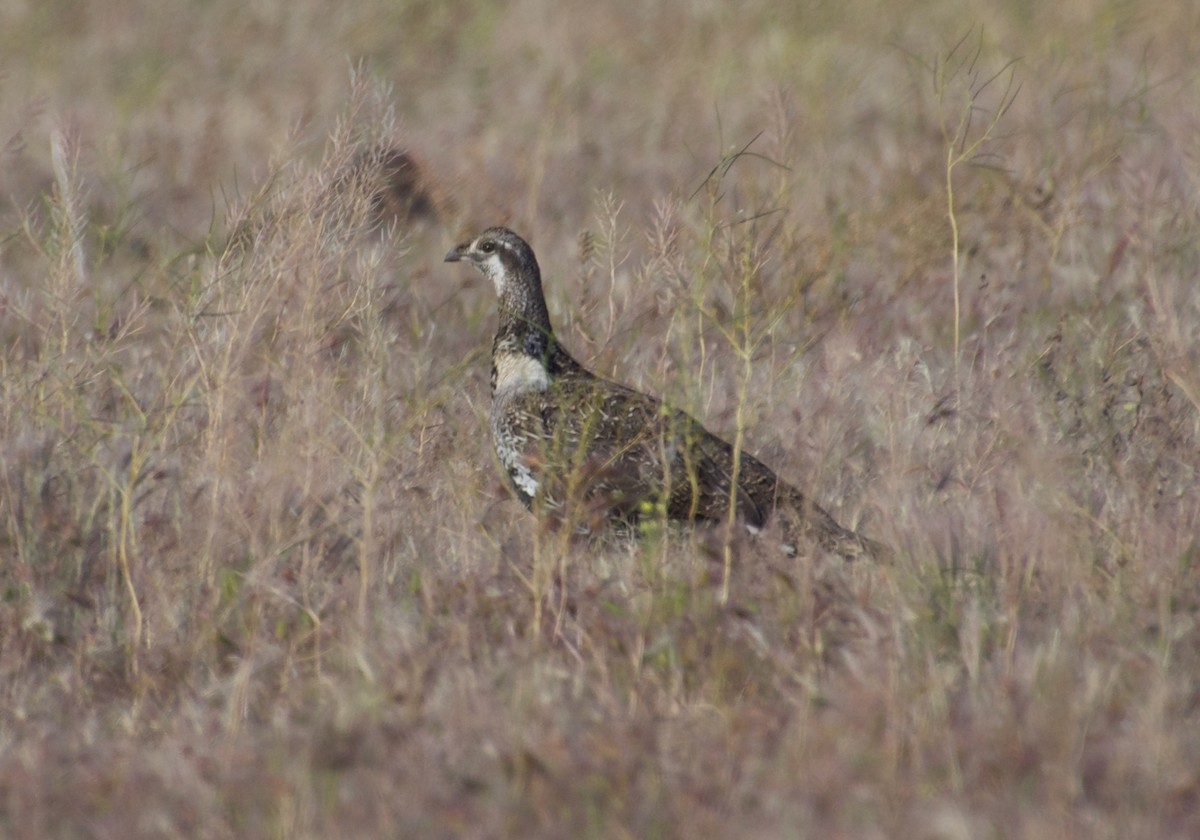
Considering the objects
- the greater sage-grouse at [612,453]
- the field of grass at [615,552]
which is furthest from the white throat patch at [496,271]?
the field of grass at [615,552]

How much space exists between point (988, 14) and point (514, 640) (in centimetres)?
1087

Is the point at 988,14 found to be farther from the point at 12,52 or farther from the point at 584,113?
the point at 12,52

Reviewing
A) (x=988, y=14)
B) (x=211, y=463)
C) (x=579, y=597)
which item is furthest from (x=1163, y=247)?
(x=988, y=14)

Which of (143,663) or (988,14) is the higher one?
(988,14)

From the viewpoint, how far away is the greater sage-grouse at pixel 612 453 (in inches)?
212

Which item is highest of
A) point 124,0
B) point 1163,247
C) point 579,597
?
point 124,0

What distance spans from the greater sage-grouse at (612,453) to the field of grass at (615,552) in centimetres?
14

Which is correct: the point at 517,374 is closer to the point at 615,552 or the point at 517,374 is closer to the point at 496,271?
the point at 496,271

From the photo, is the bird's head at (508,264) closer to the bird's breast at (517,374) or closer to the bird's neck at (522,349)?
the bird's neck at (522,349)

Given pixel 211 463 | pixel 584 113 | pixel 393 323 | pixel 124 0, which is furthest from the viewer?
pixel 124 0

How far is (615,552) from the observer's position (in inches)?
221

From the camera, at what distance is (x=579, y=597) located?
4.80 m

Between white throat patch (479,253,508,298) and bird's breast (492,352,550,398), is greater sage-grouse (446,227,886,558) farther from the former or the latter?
white throat patch (479,253,508,298)

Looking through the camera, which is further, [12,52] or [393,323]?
[12,52]
